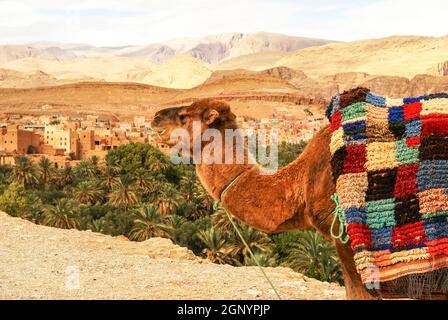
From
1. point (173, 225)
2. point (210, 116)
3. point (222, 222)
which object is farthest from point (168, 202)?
point (210, 116)

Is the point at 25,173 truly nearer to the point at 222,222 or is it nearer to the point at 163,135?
the point at 222,222

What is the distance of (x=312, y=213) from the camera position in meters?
3.34

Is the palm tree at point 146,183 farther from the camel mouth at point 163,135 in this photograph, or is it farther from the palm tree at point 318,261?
the camel mouth at point 163,135

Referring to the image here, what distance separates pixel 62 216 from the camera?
2570 centimetres

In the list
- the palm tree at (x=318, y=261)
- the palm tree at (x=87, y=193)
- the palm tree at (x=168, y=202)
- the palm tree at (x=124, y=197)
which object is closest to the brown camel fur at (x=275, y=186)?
the palm tree at (x=318, y=261)

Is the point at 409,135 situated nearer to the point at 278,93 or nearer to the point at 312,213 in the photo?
the point at 312,213

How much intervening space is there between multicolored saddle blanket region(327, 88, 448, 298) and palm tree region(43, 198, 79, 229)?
22.9m

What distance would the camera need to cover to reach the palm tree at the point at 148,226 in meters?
24.0

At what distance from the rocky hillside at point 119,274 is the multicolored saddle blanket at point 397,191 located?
4547 mm

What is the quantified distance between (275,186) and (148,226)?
68.8ft

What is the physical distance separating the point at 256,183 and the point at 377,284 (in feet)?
2.66

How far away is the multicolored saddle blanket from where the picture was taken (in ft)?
10.0

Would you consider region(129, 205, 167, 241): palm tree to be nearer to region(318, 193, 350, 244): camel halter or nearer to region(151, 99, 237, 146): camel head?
region(151, 99, 237, 146): camel head
